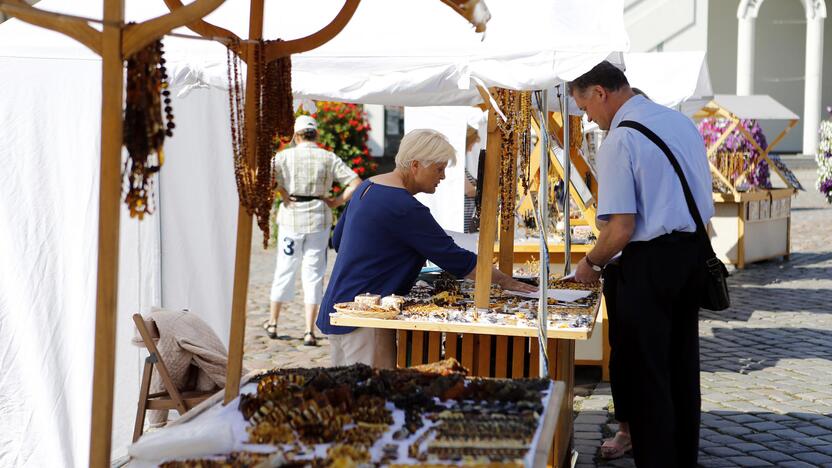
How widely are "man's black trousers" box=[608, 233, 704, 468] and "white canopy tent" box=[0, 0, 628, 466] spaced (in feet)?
2.72

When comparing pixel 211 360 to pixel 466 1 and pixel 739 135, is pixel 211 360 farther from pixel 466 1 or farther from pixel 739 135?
pixel 739 135

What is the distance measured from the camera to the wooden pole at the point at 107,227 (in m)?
2.27

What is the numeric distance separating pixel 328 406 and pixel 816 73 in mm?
26826

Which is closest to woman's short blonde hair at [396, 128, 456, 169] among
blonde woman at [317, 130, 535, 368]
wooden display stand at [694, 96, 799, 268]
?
blonde woman at [317, 130, 535, 368]

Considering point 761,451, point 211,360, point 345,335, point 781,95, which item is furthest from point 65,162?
point 781,95

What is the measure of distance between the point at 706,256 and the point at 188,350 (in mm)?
2323

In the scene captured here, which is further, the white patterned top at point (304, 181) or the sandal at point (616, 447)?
the white patterned top at point (304, 181)

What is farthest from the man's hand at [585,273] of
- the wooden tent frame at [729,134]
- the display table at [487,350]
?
the wooden tent frame at [729,134]

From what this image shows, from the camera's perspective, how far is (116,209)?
90.6 inches

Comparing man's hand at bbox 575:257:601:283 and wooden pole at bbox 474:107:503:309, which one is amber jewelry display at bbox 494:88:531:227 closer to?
wooden pole at bbox 474:107:503:309

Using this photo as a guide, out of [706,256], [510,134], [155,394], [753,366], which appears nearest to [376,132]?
[753,366]

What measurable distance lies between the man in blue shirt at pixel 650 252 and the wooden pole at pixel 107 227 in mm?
2060

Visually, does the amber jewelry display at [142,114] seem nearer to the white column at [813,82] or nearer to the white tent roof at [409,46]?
the white tent roof at [409,46]

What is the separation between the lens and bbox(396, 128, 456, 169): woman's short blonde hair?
4266mm
